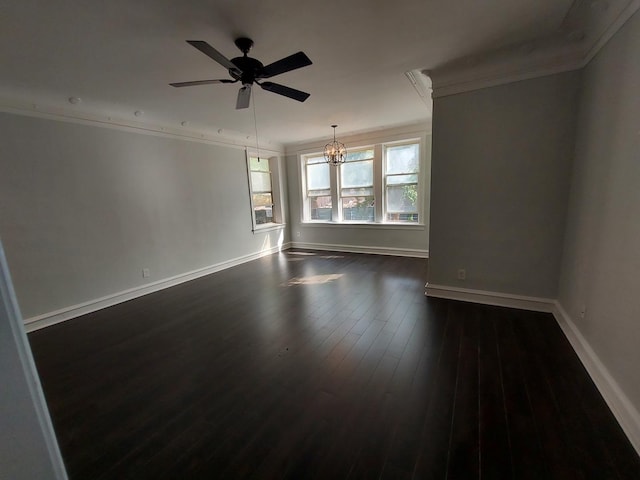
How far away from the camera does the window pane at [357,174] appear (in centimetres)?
601

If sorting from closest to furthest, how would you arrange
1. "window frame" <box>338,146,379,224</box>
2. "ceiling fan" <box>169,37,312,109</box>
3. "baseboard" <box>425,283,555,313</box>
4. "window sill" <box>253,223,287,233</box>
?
"ceiling fan" <box>169,37,312,109</box>
"baseboard" <box>425,283,555,313</box>
"window frame" <box>338,146,379,224</box>
"window sill" <box>253,223,287,233</box>

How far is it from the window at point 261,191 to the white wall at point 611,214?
5.20m

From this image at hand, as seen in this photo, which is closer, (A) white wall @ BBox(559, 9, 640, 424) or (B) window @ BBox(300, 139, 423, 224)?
(A) white wall @ BBox(559, 9, 640, 424)

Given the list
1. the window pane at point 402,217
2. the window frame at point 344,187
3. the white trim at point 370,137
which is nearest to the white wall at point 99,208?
the white trim at point 370,137

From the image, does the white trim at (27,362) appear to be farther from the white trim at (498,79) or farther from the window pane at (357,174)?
the window pane at (357,174)

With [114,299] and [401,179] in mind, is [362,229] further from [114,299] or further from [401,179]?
A: [114,299]

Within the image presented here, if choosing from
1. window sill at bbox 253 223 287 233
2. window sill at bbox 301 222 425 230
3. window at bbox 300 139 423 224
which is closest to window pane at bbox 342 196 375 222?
window at bbox 300 139 423 224

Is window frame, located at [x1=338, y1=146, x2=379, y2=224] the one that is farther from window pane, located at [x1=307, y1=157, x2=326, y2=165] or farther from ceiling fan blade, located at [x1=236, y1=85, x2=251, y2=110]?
ceiling fan blade, located at [x1=236, y1=85, x2=251, y2=110]

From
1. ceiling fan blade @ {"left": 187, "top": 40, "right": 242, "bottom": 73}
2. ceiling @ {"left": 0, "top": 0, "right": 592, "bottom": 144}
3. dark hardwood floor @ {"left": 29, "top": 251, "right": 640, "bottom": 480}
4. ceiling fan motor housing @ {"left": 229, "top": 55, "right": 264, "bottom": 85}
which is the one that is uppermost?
ceiling @ {"left": 0, "top": 0, "right": 592, "bottom": 144}

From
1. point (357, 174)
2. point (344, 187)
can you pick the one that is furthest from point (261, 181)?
point (357, 174)

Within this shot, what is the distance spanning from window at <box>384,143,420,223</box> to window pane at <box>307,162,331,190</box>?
4.72 feet

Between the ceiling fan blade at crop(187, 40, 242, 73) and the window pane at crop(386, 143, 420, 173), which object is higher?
the ceiling fan blade at crop(187, 40, 242, 73)

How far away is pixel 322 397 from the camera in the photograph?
1.95m

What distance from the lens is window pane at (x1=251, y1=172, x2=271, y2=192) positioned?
6.31 meters
